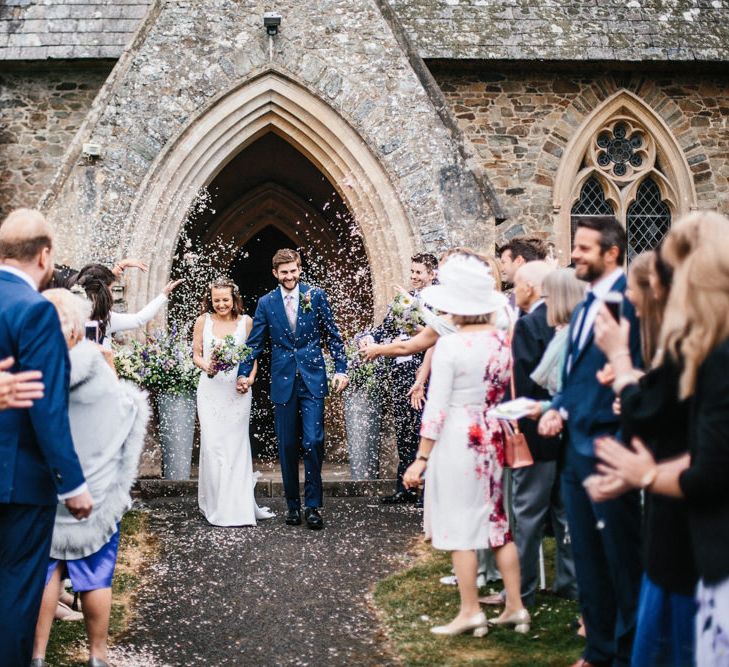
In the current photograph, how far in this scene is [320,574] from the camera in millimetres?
6070

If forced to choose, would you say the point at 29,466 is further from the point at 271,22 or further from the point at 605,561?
the point at 271,22

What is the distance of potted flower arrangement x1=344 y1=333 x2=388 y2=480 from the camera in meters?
8.81

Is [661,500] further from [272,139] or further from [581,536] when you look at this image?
[272,139]

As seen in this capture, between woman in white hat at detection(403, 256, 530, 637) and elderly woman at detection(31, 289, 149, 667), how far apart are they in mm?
1418

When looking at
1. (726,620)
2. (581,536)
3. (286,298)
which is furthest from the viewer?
(286,298)

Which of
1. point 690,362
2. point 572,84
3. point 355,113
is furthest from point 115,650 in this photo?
point 572,84

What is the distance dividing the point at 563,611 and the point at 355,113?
6.08 metres

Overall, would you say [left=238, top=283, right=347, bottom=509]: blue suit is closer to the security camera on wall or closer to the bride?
the bride

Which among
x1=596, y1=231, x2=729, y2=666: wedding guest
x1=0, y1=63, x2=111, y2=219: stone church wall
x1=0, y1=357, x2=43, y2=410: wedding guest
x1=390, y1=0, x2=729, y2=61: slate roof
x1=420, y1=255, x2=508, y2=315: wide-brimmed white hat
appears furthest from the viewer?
x1=0, y1=63, x2=111, y2=219: stone church wall

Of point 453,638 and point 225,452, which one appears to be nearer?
point 453,638

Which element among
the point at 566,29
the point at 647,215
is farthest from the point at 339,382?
the point at 647,215

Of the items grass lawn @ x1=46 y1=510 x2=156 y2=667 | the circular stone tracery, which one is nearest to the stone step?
grass lawn @ x1=46 y1=510 x2=156 y2=667

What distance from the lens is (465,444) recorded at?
15.0ft

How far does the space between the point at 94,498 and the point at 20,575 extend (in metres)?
0.87
